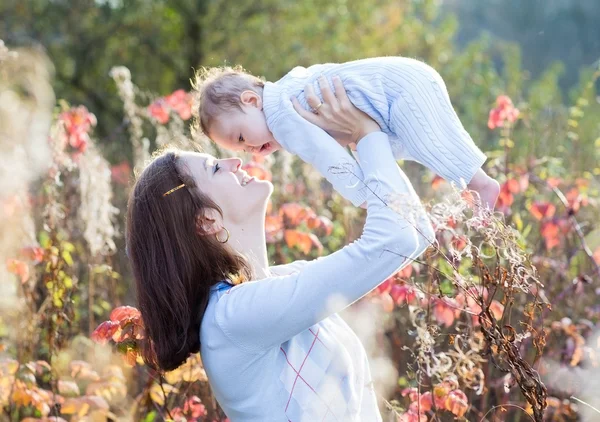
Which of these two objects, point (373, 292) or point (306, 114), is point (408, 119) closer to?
point (306, 114)

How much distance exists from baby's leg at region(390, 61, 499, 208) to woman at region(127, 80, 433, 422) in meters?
0.11

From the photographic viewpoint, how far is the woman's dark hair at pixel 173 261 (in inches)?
77.1

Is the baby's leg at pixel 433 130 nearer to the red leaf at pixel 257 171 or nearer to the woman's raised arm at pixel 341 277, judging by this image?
the woman's raised arm at pixel 341 277

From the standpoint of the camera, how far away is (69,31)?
11625mm

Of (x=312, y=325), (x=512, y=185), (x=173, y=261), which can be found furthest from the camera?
(x=512, y=185)

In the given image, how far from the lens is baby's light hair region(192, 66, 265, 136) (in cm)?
233

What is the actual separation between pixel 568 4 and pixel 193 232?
2353 cm

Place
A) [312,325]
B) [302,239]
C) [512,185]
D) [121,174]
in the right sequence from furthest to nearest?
[121,174], [512,185], [302,239], [312,325]

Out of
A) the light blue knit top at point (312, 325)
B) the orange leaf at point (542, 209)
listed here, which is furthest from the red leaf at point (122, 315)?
the orange leaf at point (542, 209)

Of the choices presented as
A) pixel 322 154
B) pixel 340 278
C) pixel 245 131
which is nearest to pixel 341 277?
pixel 340 278

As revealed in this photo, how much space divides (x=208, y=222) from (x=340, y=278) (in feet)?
1.38

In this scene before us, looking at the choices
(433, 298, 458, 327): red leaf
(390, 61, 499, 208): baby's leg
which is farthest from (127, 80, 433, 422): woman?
(433, 298, 458, 327): red leaf

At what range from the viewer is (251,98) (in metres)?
2.32

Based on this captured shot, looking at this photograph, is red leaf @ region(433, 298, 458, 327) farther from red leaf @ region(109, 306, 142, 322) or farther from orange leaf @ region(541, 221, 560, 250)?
red leaf @ region(109, 306, 142, 322)
